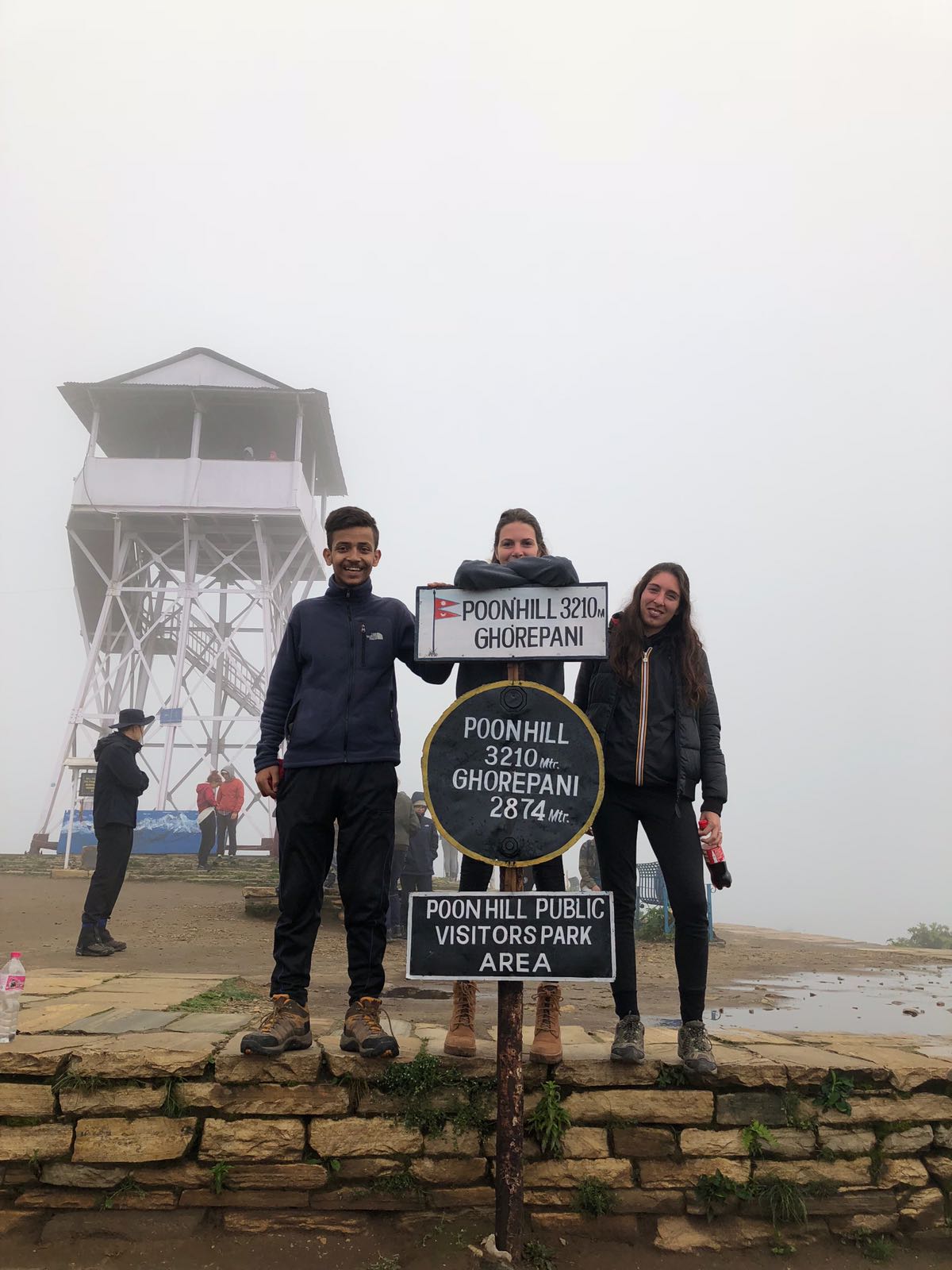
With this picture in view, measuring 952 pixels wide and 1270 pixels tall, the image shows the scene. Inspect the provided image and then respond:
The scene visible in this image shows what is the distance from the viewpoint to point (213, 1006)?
4586 millimetres

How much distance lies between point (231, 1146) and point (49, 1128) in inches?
27.0

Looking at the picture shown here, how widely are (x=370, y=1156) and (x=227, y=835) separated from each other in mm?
19026

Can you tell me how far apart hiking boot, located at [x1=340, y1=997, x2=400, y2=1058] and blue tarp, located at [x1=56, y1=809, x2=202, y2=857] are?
1865 cm

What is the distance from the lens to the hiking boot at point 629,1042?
319 cm

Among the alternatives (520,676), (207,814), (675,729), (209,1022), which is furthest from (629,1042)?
(207,814)

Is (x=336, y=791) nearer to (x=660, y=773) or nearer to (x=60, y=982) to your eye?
(x=660, y=773)

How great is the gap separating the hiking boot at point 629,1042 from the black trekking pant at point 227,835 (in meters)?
18.0

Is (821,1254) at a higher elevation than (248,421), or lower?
Result: lower

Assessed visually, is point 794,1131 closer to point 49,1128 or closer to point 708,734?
point 708,734

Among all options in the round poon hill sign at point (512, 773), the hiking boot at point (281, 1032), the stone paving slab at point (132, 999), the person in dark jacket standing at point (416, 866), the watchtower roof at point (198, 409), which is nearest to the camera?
the round poon hill sign at point (512, 773)

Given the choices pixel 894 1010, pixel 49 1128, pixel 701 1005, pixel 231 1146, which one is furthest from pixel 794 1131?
pixel 894 1010

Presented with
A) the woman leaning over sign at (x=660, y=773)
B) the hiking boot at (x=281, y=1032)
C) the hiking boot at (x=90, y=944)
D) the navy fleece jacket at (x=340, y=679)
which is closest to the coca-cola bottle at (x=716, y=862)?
the woman leaning over sign at (x=660, y=773)

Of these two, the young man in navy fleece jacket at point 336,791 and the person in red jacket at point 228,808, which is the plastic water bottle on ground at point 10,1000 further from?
the person in red jacket at point 228,808

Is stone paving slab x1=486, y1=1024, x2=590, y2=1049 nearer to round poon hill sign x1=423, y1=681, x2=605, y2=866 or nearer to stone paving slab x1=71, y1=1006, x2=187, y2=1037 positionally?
round poon hill sign x1=423, y1=681, x2=605, y2=866
